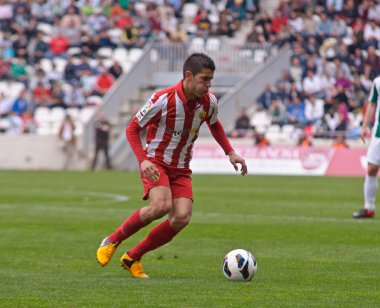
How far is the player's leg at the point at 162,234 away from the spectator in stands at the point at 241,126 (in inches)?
910

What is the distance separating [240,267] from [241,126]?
24248mm

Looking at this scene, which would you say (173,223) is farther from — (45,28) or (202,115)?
(45,28)

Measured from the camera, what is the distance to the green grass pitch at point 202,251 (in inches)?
306

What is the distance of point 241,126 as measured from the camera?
3291 cm

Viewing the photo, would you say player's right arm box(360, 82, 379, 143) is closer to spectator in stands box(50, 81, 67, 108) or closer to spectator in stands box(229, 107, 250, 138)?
spectator in stands box(229, 107, 250, 138)

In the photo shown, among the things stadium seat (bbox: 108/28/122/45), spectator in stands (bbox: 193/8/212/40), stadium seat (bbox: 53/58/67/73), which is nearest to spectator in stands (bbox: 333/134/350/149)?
spectator in stands (bbox: 193/8/212/40)

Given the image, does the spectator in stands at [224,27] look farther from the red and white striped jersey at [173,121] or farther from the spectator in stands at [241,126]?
the red and white striped jersey at [173,121]

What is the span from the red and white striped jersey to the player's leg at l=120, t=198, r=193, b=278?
404 millimetres

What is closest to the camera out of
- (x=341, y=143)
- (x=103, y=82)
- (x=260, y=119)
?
(x=341, y=143)

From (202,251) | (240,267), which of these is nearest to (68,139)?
(202,251)

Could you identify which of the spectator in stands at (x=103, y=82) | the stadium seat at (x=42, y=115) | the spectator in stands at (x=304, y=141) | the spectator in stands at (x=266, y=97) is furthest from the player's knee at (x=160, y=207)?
the stadium seat at (x=42, y=115)

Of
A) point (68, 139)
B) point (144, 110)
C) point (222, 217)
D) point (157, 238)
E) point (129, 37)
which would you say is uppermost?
point (144, 110)

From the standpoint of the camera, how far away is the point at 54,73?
3784 centimetres

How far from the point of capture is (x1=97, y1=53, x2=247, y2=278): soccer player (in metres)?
9.02
